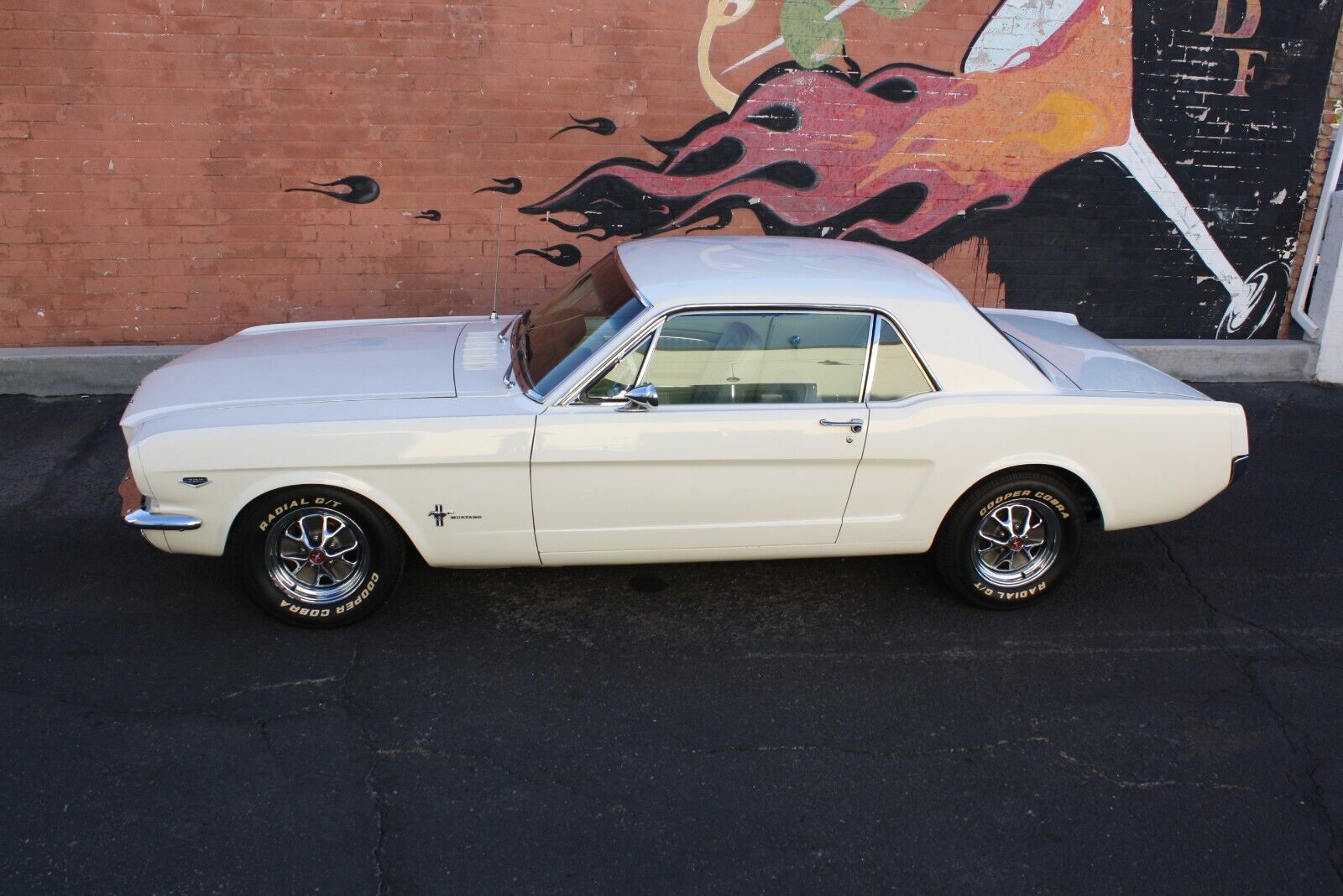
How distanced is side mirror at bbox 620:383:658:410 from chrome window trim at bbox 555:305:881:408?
47 millimetres

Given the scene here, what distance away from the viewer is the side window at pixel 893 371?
14.5 feet

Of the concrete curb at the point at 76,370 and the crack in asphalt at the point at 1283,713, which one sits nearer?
the crack in asphalt at the point at 1283,713

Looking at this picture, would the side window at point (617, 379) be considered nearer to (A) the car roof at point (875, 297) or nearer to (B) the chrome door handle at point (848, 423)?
(A) the car roof at point (875, 297)

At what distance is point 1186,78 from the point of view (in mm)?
8031

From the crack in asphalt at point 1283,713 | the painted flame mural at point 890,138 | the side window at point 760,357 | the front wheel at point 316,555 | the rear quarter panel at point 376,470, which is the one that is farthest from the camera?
the painted flame mural at point 890,138

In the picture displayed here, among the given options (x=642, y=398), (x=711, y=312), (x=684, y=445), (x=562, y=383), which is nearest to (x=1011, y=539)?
(x=684, y=445)

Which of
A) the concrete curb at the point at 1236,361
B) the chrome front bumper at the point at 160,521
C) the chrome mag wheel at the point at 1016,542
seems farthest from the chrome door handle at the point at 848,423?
the concrete curb at the point at 1236,361

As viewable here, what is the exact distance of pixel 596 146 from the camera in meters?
7.53

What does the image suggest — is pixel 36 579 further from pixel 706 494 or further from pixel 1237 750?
pixel 1237 750

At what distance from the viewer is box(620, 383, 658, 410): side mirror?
413cm

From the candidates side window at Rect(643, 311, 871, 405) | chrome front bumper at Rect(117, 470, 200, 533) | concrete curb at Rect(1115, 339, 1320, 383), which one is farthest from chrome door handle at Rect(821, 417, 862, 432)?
concrete curb at Rect(1115, 339, 1320, 383)

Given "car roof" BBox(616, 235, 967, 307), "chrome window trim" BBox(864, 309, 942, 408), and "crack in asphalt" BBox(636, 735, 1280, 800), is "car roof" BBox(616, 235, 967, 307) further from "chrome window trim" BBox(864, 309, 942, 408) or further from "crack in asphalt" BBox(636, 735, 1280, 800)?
"crack in asphalt" BBox(636, 735, 1280, 800)

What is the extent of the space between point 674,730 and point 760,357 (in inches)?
61.4

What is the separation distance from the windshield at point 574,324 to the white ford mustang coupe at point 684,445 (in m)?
0.02
